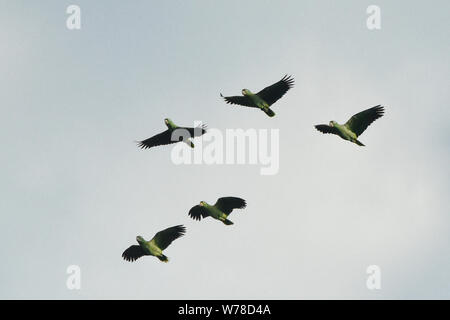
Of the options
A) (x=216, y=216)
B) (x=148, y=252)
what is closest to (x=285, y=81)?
(x=216, y=216)

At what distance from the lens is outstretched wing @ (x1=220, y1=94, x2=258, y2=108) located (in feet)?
121

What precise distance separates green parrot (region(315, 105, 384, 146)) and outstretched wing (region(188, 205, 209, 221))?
6.79m

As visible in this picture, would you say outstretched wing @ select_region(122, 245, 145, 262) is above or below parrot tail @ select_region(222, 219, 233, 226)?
below

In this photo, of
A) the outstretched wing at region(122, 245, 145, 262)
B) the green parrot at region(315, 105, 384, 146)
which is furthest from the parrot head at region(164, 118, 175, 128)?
the green parrot at region(315, 105, 384, 146)

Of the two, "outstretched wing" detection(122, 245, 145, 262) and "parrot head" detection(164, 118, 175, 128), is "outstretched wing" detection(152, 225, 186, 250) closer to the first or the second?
"outstretched wing" detection(122, 245, 145, 262)

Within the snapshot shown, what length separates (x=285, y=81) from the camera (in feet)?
121

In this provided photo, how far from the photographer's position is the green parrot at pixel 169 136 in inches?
1506

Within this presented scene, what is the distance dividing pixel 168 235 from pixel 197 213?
170cm

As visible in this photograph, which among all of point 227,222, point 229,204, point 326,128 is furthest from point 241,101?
point 227,222

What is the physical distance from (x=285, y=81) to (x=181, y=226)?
7815 mm

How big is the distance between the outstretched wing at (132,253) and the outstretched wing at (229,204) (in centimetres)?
411

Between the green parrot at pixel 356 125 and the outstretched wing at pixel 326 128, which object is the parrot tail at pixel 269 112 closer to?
the outstretched wing at pixel 326 128

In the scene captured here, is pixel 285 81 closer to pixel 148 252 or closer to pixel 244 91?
pixel 244 91

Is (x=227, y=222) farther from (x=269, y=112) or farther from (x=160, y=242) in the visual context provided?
(x=269, y=112)
